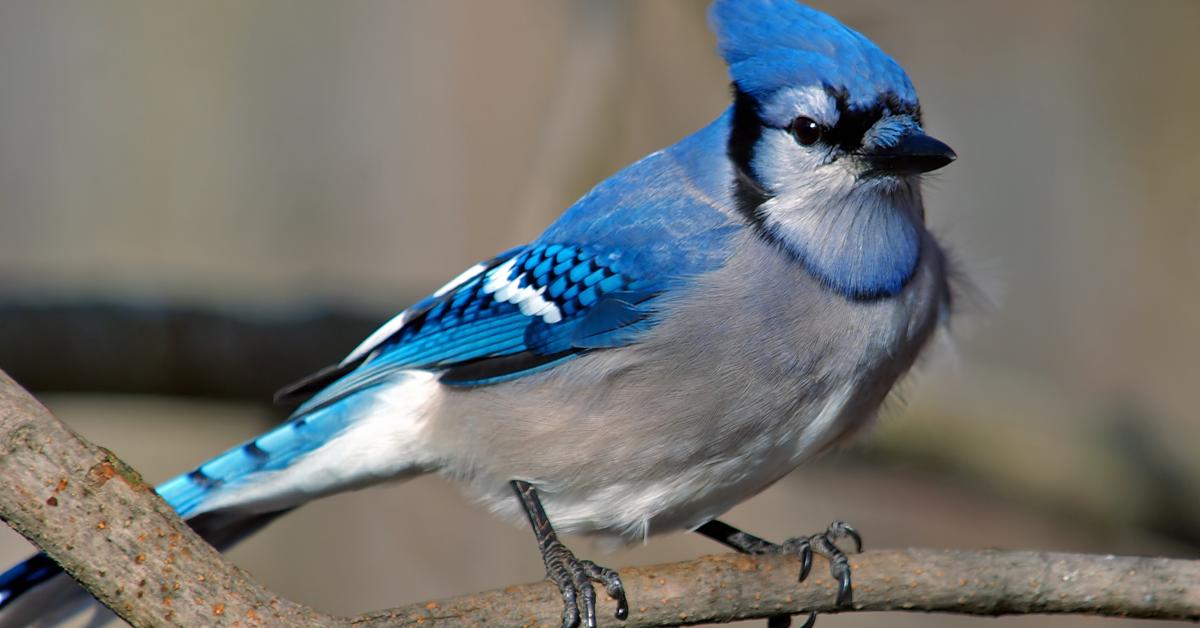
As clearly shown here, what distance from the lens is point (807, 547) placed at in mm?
2322

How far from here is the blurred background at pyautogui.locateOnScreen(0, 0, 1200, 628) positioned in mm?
3795

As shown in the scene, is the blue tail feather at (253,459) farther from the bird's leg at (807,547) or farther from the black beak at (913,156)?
the black beak at (913,156)

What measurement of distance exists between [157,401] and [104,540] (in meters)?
1.96

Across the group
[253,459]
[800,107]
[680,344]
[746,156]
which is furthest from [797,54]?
[253,459]

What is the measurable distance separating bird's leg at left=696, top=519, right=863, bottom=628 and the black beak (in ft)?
2.25

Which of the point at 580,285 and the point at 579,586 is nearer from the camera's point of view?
the point at 579,586

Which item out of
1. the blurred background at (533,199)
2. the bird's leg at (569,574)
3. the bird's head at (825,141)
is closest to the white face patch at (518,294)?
the bird's leg at (569,574)

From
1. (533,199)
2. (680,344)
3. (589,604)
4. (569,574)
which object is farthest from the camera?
(533,199)

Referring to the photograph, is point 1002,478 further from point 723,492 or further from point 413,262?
point 413,262

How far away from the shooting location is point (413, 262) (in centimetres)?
541

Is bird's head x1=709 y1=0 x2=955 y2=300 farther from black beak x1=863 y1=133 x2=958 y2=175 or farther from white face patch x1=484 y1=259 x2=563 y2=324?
white face patch x1=484 y1=259 x2=563 y2=324

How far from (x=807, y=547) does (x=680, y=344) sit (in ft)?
1.44

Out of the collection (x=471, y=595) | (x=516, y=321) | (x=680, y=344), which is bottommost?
(x=471, y=595)

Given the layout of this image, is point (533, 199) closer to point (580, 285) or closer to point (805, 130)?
point (580, 285)
